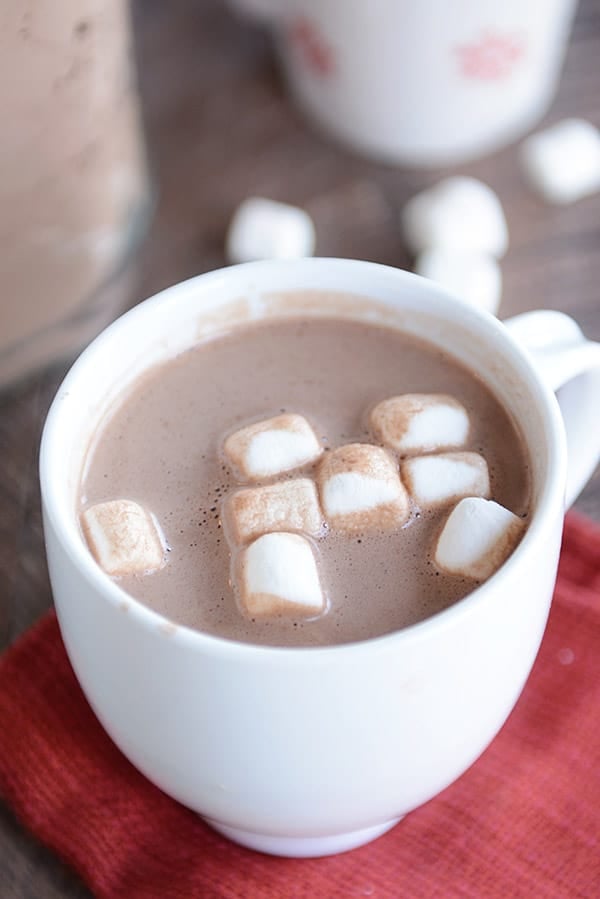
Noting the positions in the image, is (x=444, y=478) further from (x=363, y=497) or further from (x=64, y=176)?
(x=64, y=176)

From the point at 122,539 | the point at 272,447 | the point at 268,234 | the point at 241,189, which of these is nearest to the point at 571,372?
the point at 272,447

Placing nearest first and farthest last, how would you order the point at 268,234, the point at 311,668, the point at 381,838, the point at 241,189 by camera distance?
the point at 311,668 < the point at 381,838 < the point at 268,234 < the point at 241,189

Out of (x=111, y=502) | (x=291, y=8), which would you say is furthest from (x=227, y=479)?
(x=291, y=8)

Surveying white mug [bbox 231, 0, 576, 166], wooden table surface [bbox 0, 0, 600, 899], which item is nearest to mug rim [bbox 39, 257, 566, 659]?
wooden table surface [bbox 0, 0, 600, 899]

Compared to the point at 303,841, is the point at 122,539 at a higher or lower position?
higher

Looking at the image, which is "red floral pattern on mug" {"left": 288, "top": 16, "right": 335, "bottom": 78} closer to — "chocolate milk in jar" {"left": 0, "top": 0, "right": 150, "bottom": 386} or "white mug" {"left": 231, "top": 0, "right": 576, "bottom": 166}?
"white mug" {"left": 231, "top": 0, "right": 576, "bottom": 166}

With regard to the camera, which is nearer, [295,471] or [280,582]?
[280,582]

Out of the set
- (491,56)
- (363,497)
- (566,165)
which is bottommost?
(566,165)
